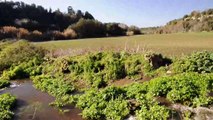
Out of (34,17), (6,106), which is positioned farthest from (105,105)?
(34,17)

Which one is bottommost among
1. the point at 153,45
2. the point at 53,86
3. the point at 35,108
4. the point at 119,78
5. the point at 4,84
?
the point at 35,108

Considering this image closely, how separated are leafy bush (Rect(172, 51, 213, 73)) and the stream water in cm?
504

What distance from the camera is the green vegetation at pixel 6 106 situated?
13.2 m

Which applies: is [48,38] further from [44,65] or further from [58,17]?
[44,65]

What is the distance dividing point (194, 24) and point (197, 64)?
37506mm

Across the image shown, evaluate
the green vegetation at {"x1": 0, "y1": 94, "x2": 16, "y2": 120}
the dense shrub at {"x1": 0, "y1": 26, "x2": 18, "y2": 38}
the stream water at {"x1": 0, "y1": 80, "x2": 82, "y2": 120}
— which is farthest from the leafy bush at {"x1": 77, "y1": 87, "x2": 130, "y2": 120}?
the dense shrub at {"x1": 0, "y1": 26, "x2": 18, "y2": 38}

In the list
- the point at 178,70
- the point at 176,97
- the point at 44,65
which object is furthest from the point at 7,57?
the point at 176,97

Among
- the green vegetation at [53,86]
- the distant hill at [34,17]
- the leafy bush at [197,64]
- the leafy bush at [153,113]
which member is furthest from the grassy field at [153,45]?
the distant hill at [34,17]

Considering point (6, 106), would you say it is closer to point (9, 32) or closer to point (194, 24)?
point (9, 32)

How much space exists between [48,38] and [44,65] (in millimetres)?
30046

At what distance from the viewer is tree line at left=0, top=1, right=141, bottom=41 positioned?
51.1m

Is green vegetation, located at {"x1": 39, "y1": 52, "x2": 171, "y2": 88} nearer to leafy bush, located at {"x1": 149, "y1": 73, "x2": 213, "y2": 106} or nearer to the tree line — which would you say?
leafy bush, located at {"x1": 149, "y1": 73, "x2": 213, "y2": 106}

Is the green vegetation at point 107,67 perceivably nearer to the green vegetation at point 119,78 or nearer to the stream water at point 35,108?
the green vegetation at point 119,78

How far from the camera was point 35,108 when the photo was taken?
48.4 ft
